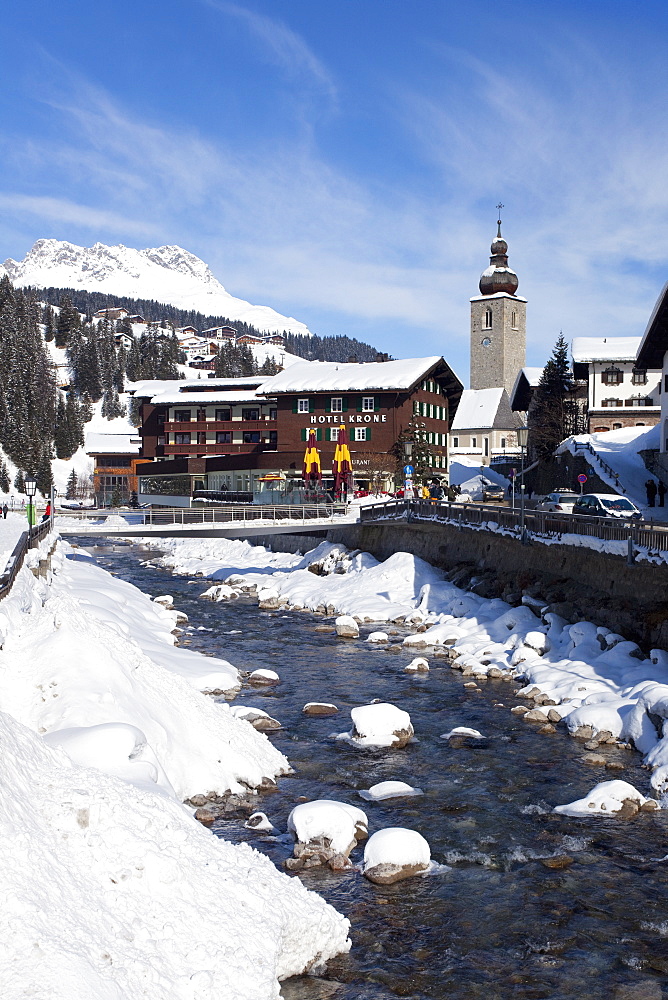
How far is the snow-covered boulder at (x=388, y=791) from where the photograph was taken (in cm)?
1461

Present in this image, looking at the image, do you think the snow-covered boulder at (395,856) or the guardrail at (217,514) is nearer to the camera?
the snow-covered boulder at (395,856)

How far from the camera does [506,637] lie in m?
27.2

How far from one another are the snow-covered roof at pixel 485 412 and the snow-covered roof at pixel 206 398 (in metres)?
39.4

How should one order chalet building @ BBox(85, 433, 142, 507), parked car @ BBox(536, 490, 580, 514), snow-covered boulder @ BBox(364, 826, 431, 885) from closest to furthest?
snow-covered boulder @ BBox(364, 826, 431, 885), parked car @ BBox(536, 490, 580, 514), chalet building @ BBox(85, 433, 142, 507)

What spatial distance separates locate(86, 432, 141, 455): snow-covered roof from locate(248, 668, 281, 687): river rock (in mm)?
119710

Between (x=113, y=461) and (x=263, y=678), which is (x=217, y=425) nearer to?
(x=113, y=461)

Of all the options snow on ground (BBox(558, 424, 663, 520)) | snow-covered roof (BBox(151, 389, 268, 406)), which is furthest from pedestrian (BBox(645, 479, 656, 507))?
snow-covered roof (BBox(151, 389, 268, 406))

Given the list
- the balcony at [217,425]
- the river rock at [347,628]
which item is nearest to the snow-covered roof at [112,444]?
the balcony at [217,425]

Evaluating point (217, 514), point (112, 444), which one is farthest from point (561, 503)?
point (112, 444)

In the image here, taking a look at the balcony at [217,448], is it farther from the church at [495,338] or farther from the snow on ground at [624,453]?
the church at [495,338]

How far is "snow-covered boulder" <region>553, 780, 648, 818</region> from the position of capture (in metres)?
14.0

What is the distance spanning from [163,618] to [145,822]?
23158mm

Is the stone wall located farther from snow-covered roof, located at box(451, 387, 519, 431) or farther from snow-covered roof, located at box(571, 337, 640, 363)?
snow-covered roof, located at box(451, 387, 519, 431)

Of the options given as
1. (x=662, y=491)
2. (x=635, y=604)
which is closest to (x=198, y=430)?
(x=662, y=491)
